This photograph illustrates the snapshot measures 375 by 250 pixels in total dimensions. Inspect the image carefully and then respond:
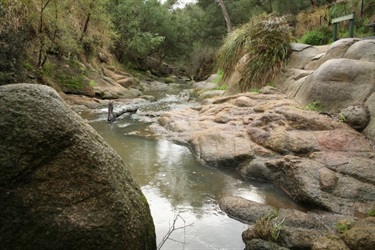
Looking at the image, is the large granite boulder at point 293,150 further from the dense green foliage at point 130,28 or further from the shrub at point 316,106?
the dense green foliage at point 130,28

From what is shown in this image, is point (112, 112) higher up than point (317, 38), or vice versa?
point (317, 38)

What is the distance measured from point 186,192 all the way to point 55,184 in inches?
98.8

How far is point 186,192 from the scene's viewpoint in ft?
15.4

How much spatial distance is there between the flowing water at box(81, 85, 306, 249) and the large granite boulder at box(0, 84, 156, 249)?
29.5 inches

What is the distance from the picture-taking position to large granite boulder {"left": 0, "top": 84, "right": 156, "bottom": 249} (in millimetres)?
2279

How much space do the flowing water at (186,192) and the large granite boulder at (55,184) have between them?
75 centimetres

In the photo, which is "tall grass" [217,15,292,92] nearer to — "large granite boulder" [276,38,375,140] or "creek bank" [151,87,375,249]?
"large granite boulder" [276,38,375,140]

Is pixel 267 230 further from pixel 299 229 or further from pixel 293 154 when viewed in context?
pixel 293 154

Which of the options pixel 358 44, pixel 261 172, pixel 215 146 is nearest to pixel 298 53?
pixel 358 44

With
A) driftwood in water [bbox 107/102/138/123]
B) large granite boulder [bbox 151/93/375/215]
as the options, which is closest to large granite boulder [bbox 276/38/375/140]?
large granite boulder [bbox 151/93/375/215]

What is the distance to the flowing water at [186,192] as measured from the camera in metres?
3.56

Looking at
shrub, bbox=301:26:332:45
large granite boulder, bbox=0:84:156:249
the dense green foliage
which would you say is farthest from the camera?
shrub, bbox=301:26:332:45

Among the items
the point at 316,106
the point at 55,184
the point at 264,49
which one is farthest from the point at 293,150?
the point at 264,49

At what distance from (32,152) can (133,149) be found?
435 centimetres
